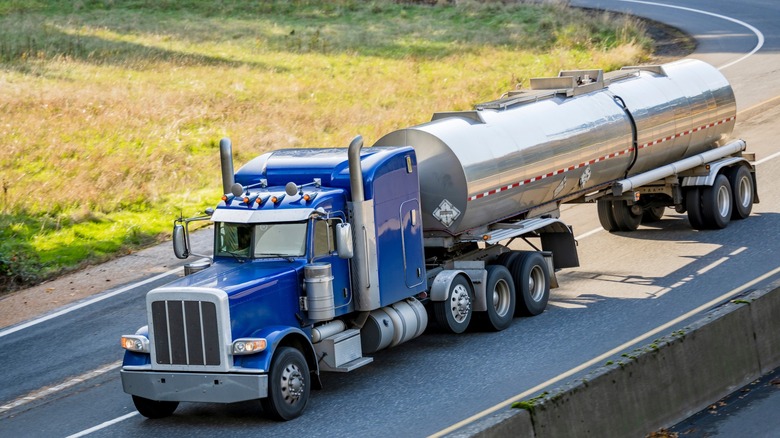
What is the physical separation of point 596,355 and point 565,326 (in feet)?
5.31

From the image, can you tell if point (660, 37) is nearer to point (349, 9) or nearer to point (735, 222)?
point (349, 9)

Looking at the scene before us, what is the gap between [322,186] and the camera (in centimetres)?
1473

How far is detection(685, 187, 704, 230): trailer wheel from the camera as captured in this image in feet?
71.4

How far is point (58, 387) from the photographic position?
15328 millimetres

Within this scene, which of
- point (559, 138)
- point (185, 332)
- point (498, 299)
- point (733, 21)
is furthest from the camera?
point (733, 21)

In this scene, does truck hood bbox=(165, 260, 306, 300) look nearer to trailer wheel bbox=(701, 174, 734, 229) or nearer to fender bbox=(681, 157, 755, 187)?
fender bbox=(681, 157, 755, 187)

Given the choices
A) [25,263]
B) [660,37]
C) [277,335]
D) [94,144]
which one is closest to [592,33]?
[660,37]

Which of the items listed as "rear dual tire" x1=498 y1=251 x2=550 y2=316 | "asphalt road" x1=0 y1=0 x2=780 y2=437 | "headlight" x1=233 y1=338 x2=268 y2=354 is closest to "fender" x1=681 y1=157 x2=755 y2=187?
"asphalt road" x1=0 y1=0 x2=780 y2=437

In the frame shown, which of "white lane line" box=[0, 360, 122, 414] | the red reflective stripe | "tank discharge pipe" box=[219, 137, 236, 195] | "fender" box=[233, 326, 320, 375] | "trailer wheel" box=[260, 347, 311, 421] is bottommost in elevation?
"white lane line" box=[0, 360, 122, 414]

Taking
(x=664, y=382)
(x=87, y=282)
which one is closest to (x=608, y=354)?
(x=664, y=382)

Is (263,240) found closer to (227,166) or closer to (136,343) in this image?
(227,166)

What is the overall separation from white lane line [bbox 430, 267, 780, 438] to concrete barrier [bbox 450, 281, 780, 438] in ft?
6.52

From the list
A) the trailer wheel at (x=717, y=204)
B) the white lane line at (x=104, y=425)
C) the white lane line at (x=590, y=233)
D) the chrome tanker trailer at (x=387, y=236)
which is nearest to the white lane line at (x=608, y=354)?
the chrome tanker trailer at (x=387, y=236)

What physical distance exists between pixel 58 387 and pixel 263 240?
3.68m
